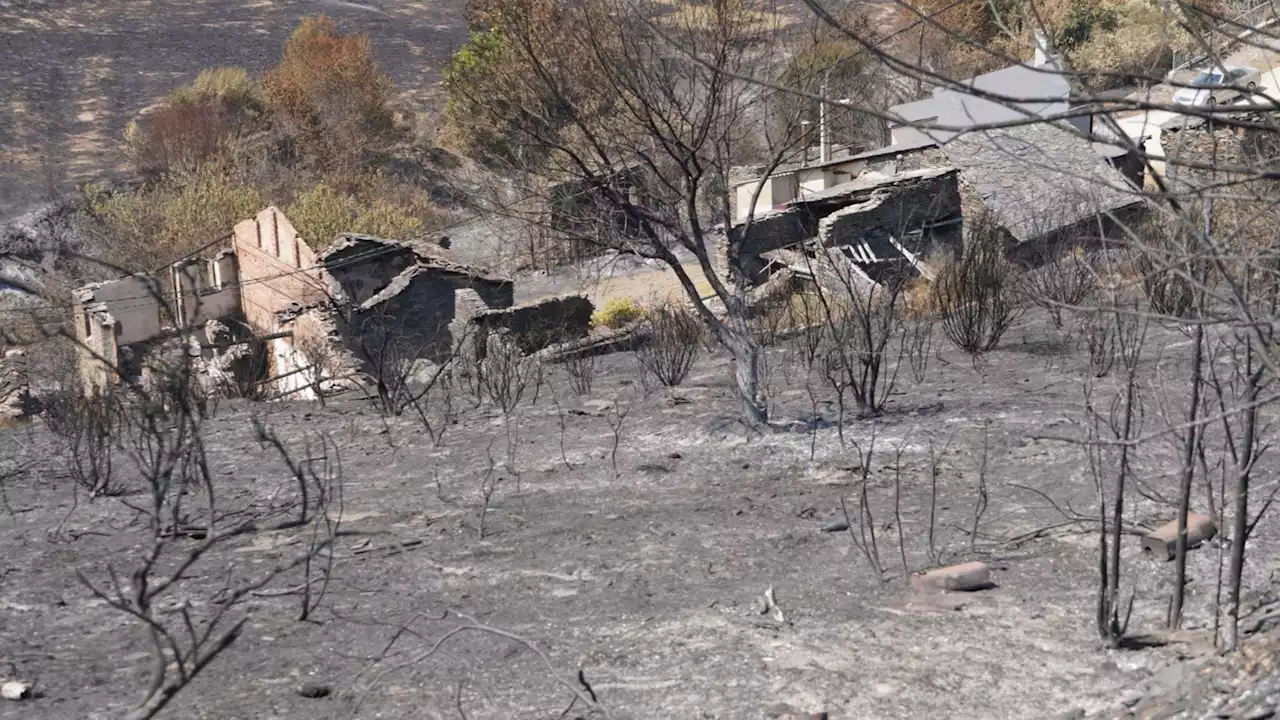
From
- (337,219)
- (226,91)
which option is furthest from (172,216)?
(226,91)

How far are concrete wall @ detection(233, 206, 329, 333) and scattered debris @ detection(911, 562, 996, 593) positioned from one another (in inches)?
719

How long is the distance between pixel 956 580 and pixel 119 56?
4672 centimetres

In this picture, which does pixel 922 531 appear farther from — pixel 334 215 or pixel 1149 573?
pixel 334 215

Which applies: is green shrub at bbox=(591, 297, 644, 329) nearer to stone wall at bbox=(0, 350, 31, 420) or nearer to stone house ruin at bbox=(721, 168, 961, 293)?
stone house ruin at bbox=(721, 168, 961, 293)

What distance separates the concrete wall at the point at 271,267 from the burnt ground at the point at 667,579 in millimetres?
13858

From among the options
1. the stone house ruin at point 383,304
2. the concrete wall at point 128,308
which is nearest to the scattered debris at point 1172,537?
the stone house ruin at point 383,304

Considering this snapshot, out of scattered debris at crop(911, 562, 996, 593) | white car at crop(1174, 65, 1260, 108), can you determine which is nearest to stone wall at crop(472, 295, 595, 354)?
white car at crop(1174, 65, 1260, 108)

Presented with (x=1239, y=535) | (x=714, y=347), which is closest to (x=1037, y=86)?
(x=714, y=347)

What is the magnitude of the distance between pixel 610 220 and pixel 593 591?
13.1 feet

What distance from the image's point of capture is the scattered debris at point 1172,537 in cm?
605

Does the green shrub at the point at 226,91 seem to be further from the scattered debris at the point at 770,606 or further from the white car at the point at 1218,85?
the scattered debris at the point at 770,606

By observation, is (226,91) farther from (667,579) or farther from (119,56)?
(667,579)

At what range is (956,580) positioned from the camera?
6.02 meters

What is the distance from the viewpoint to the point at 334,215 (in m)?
32.8
